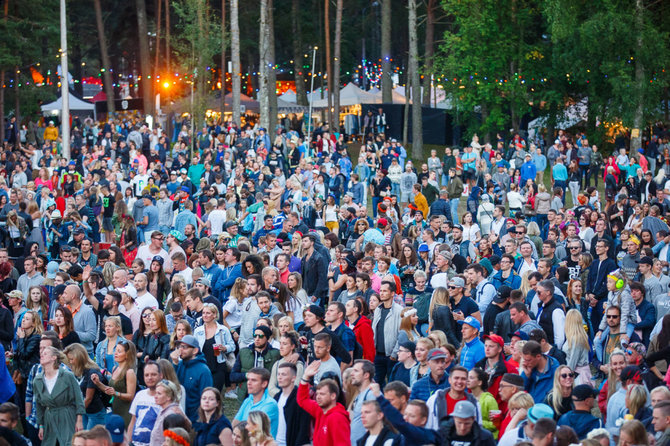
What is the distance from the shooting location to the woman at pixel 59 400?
28.4ft

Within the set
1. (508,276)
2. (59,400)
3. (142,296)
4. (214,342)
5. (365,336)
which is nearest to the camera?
(59,400)

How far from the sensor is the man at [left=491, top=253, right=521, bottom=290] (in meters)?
12.4

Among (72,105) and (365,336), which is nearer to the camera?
(365,336)

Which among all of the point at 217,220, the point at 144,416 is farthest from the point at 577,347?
the point at 217,220

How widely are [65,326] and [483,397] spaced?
4.62 m

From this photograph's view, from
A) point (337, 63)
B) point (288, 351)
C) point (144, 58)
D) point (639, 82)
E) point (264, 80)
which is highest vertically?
point (144, 58)

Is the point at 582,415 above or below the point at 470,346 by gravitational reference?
below

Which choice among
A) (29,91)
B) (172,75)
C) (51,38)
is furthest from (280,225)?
(172,75)

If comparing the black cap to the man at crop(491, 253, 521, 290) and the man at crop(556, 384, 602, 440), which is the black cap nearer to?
the man at crop(491, 253, 521, 290)

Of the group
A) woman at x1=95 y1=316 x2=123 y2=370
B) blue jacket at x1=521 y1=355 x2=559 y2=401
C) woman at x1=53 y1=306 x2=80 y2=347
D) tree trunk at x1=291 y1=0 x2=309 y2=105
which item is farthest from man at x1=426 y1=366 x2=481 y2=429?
tree trunk at x1=291 y1=0 x2=309 y2=105

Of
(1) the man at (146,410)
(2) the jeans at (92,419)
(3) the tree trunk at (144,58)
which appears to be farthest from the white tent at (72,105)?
(1) the man at (146,410)

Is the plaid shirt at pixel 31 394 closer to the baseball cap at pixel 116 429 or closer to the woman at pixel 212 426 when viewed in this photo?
Answer: the baseball cap at pixel 116 429

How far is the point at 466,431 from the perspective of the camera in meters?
6.95

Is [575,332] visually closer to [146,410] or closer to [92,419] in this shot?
[146,410]
